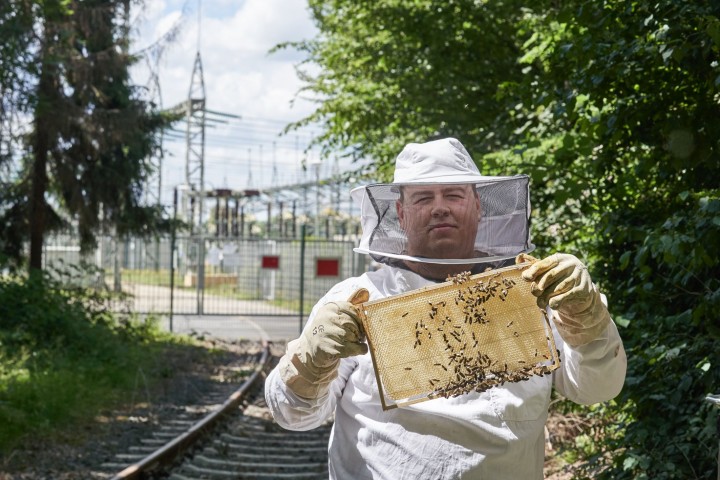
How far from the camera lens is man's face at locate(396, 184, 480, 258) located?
3.21 metres

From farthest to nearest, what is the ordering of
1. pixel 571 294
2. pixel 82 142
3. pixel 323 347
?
pixel 82 142, pixel 323 347, pixel 571 294

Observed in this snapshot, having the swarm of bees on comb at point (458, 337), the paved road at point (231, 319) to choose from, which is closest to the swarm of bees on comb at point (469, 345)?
the swarm of bees on comb at point (458, 337)

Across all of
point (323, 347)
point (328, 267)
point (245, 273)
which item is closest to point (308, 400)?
point (323, 347)

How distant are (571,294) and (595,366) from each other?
395 millimetres

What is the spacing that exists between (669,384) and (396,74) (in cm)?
898

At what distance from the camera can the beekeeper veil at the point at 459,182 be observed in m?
3.28

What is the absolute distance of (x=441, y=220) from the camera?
324 cm

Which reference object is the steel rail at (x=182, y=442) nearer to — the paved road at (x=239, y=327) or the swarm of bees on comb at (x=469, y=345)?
the swarm of bees on comb at (x=469, y=345)

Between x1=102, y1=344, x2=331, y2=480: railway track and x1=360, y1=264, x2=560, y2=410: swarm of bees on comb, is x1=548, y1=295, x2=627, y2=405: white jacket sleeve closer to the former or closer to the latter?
x1=360, y1=264, x2=560, y2=410: swarm of bees on comb

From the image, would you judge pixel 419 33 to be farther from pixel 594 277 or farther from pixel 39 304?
pixel 39 304

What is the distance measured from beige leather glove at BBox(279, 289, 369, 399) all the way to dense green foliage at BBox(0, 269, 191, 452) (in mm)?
6678

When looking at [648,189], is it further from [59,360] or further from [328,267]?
[328,267]

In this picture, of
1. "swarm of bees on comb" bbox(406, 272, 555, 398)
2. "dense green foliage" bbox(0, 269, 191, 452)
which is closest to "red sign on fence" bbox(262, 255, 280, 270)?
"dense green foliage" bbox(0, 269, 191, 452)

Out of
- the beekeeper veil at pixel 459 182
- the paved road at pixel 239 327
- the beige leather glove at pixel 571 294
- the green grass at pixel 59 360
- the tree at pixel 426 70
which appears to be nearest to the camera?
the beige leather glove at pixel 571 294
